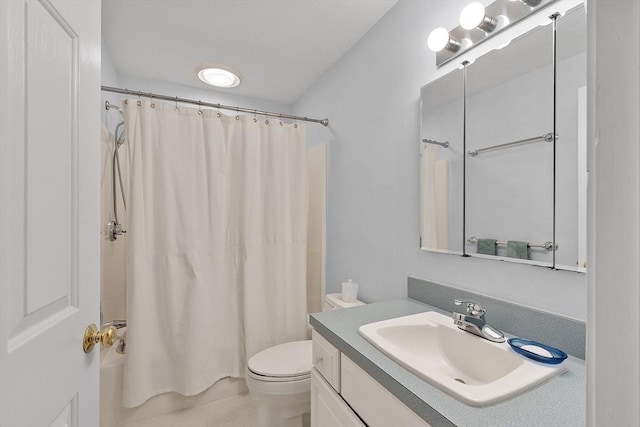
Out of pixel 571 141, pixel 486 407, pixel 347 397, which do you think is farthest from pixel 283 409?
pixel 571 141

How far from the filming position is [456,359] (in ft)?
3.46

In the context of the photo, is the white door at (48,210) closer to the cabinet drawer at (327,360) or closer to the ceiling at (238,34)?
the cabinet drawer at (327,360)

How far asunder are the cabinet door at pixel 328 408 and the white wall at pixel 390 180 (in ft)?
2.20

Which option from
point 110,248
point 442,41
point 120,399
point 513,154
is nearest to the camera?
point 513,154

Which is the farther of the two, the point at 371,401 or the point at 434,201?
the point at 434,201

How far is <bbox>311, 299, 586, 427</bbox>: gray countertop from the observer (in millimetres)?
623

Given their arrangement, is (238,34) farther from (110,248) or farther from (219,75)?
(110,248)

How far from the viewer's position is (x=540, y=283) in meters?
1.02

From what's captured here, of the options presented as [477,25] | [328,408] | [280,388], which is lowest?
[280,388]

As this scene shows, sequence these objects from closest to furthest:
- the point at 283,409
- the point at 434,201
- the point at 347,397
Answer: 1. the point at 347,397
2. the point at 434,201
3. the point at 283,409

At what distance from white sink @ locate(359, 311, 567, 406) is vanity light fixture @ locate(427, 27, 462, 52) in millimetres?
1176

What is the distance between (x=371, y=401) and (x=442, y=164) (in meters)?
1.04

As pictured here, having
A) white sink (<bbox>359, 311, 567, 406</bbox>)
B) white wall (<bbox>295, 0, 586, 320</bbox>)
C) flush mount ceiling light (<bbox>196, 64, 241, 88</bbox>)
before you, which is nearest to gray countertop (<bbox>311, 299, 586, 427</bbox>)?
white sink (<bbox>359, 311, 567, 406</bbox>)

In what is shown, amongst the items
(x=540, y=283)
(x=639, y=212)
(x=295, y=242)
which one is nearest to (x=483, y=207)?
(x=540, y=283)
